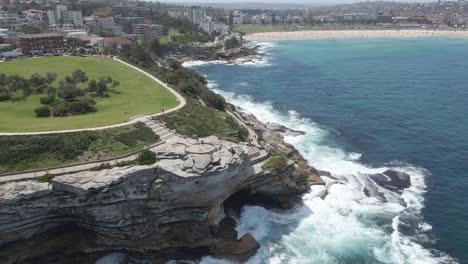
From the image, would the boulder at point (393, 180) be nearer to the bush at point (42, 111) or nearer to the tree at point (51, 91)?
the bush at point (42, 111)

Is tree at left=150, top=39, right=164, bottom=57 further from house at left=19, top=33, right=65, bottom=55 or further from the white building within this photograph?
the white building

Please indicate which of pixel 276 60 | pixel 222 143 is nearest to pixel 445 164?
pixel 222 143

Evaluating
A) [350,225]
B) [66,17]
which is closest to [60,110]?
[350,225]

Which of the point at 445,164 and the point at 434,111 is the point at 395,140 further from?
the point at 434,111

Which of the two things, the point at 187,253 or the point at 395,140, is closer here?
the point at 187,253

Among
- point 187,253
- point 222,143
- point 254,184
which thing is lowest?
point 187,253

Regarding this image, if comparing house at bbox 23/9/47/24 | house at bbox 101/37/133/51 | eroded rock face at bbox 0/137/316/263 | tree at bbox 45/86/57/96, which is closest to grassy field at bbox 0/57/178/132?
tree at bbox 45/86/57/96
